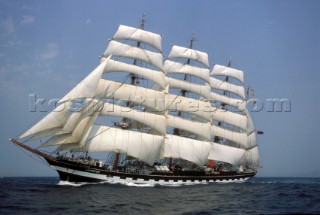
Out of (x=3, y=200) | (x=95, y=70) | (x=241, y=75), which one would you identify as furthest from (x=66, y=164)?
(x=241, y=75)

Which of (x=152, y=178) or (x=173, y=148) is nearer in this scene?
(x=152, y=178)

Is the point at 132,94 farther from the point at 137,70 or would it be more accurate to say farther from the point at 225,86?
the point at 225,86

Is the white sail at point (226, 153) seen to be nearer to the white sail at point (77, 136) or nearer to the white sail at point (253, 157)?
the white sail at point (253, 157)

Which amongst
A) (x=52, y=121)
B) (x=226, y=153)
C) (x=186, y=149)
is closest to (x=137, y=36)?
(x=186, y=149)

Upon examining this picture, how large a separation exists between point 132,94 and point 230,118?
77.7ft

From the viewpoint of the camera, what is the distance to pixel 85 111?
43312mm

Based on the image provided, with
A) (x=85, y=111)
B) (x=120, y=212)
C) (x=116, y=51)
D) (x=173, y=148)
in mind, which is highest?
(x=116, y=51)

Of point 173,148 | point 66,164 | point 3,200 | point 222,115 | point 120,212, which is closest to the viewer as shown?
point 120,212

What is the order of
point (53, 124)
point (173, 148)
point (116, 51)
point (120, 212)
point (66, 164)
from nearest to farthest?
point (120, 212), point (53, 124), point (66, 164), point (116, 51), point (173, 148)

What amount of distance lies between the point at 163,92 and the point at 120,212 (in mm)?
30613

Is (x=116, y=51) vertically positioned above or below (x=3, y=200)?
above

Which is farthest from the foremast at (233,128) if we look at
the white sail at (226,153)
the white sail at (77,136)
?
the white sail at (77,136)

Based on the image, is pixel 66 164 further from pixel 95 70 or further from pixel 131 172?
pixel 95 70

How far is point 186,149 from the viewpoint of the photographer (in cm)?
5531
